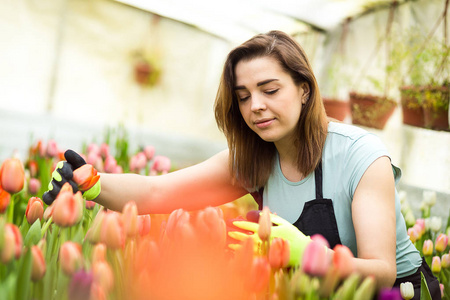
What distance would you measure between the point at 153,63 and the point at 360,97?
3.57 meters

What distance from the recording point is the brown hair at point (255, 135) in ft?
4.67

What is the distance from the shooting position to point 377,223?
1134 mm

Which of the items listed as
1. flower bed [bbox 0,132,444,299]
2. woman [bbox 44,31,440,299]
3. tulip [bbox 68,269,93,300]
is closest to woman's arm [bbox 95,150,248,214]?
woman [bbox 44,31,440,299]

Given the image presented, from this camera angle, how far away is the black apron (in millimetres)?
1343

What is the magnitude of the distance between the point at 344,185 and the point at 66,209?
87 cm

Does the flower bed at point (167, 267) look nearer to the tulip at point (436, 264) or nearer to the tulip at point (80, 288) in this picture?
the tulip at point (80, 288)

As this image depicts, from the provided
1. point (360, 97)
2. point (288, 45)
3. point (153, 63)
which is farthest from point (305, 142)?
point (153, 63)

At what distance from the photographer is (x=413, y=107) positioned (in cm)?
268

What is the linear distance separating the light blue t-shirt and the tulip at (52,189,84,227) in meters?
0.83

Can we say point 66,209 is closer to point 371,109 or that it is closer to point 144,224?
point 144,224

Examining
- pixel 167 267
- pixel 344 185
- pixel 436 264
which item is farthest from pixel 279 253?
pixel 436 264

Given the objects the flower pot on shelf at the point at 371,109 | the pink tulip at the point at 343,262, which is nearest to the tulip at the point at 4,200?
the pink tulip at the point at 343,262

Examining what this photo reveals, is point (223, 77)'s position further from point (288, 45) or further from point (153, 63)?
point (153, 63)

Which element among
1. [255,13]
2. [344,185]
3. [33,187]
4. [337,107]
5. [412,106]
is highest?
[255,13]
